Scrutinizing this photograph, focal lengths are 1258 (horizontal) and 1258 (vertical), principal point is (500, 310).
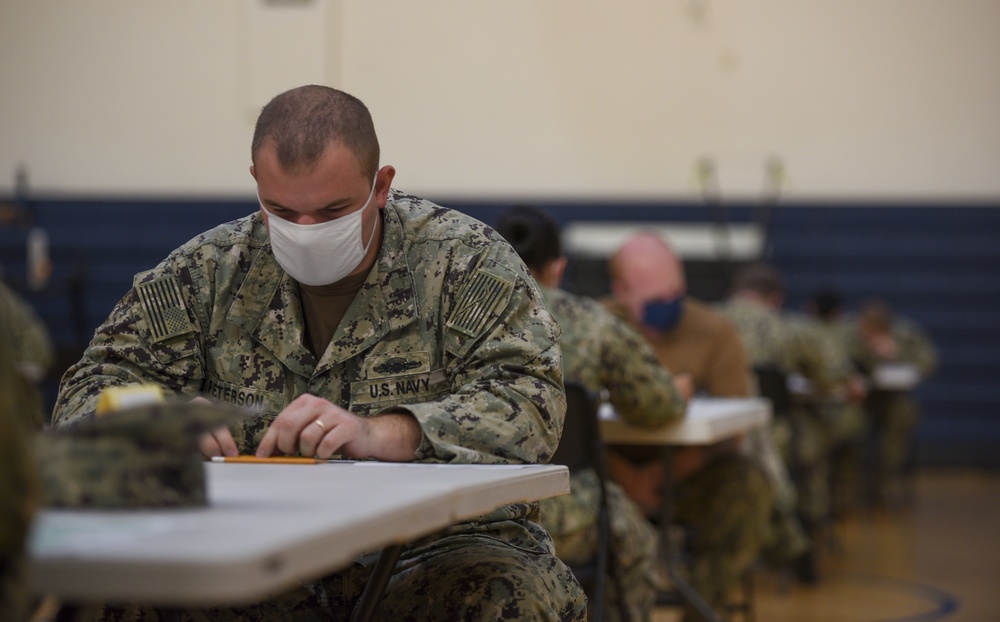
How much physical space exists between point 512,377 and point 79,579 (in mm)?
1057

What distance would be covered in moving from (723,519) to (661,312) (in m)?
0.70

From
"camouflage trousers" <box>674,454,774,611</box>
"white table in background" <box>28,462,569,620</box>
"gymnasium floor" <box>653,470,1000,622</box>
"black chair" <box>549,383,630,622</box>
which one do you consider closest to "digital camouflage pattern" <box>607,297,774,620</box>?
"camouflage trousers" <box>674,454,774,611</box>

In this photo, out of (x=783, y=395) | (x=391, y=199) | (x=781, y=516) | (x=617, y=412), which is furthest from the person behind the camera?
(x=783, y=395)

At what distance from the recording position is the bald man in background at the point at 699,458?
4004 millimetres

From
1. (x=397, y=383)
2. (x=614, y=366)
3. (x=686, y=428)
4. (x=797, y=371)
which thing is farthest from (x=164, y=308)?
(x=797, y=371)

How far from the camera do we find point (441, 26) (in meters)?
10.3

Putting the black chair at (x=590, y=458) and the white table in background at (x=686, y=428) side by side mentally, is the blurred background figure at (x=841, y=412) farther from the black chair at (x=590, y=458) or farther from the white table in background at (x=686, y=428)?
the black chair at (x=590, y=458)

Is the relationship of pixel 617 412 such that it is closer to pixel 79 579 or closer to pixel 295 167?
pixel 295 167

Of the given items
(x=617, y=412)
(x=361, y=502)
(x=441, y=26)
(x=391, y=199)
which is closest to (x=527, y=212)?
(x=617, y=412)

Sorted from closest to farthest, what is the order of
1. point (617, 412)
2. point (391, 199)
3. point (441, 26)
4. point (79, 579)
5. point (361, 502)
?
1. point (79, 579)
2. point (361, 502)
3. point (391, 199)
4. point (617, 412)
5. point (441, 26)

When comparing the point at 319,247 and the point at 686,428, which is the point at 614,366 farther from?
the point at 319,247

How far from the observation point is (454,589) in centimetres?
168

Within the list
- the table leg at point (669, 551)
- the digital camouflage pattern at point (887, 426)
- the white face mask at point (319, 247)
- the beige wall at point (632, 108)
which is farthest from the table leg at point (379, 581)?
the beige wall at point (632, 108)

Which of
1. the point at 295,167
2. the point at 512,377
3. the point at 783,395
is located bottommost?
the point at 783,395
